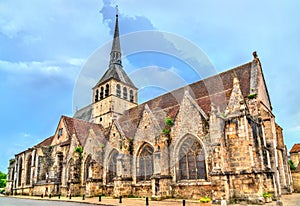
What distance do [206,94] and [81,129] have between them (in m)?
17.2

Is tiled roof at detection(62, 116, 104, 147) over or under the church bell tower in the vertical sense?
under

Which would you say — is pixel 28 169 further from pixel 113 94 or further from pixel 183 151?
pixel 183 151

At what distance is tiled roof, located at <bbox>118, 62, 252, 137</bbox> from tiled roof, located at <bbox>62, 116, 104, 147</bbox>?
4001mm

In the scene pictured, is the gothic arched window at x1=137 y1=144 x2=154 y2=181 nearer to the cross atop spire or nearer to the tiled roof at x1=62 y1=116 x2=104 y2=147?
the tiled roof at x1=62 y1=116 x2=104 y2=147

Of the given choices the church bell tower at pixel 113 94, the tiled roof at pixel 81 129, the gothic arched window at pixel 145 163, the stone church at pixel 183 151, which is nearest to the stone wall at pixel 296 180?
the stone church at pixel 183 151

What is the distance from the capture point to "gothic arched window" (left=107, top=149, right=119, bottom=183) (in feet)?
83.0

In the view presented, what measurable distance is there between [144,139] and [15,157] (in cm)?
2917

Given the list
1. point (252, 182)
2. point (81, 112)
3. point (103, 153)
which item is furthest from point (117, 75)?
point (252, 182)

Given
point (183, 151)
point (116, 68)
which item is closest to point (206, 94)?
point (183, 151)

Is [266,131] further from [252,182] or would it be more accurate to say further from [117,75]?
[117,75]

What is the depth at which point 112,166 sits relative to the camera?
25562mm

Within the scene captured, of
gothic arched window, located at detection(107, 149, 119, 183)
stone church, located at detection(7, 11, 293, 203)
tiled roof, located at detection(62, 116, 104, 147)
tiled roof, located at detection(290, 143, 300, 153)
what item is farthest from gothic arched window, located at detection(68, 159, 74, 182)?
tiled roof, located at detection(290, 143, 300, 153)

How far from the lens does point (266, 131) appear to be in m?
20.2

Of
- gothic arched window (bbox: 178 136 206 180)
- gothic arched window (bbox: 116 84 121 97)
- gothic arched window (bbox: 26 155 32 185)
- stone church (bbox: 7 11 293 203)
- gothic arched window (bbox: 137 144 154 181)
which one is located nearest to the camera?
stone church (bbox: 7 11 293 203)
